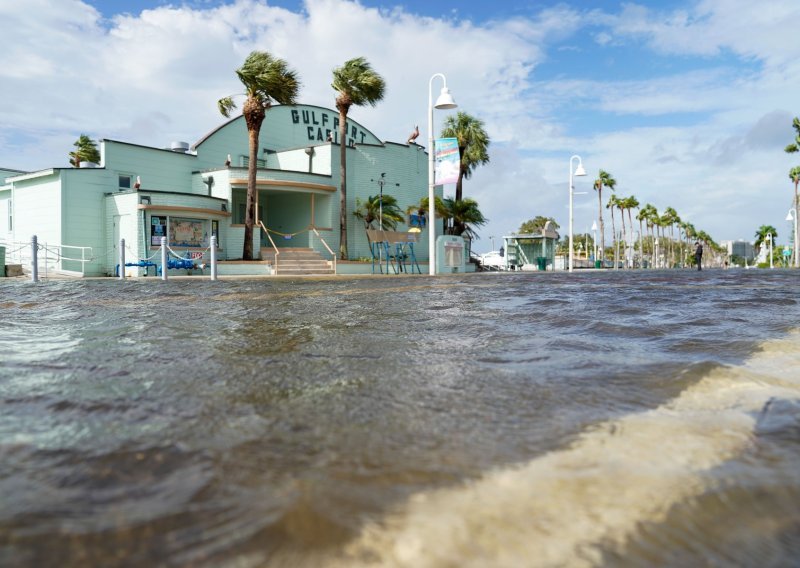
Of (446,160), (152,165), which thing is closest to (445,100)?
(446,160)

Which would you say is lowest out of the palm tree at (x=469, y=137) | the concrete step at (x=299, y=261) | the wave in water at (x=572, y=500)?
the wave in water at (x=572, y=500)

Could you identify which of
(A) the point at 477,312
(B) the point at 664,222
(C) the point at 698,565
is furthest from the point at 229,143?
(B) the point at 664,222

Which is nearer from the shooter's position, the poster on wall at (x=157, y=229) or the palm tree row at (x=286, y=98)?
the poster on wall at (x=157, y=229)

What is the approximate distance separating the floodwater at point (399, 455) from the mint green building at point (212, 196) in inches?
743

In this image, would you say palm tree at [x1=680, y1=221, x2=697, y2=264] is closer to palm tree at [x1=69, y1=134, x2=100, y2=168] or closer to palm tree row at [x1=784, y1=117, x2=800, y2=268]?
palm tree row at [x1=784, y1=117, x2=800, y2=268]

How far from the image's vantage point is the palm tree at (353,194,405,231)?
1143 inches

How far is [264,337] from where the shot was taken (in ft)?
15.2

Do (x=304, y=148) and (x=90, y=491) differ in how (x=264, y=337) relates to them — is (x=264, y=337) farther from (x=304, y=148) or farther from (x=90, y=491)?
(x=304, y=148)

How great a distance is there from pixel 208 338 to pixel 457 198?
30.6 meters

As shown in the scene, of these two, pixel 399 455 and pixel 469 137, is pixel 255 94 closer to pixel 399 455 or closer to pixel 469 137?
pixel 469 137

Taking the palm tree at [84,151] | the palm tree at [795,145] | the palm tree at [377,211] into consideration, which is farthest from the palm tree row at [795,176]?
the palm tree at [84,151]

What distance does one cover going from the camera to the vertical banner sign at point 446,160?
65.8 ft

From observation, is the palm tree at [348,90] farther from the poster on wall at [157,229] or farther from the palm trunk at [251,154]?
the poster on wall at [157,229]

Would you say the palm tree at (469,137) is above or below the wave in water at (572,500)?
above
